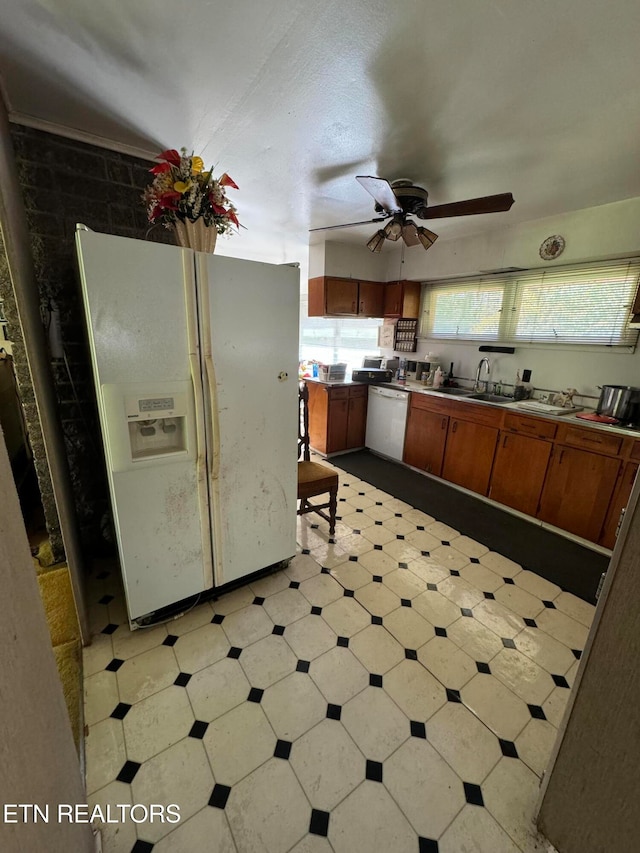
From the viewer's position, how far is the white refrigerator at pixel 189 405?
1.48 m

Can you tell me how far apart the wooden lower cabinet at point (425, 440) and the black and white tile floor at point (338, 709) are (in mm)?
1451

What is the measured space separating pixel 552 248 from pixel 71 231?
3560mm

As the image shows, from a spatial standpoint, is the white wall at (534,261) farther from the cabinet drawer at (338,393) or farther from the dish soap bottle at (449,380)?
the cabinet drawer at (338,393)

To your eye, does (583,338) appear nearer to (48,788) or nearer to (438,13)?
(438,13)

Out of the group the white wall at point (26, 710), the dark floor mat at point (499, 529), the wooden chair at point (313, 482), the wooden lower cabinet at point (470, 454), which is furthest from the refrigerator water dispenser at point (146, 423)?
the wooden lower cabinet at point (470, 454)

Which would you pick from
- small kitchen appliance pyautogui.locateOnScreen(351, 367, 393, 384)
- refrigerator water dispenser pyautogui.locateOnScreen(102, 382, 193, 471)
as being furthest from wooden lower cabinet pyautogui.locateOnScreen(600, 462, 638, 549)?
refrigerator water dispenser pyautogui.locateOnScreen(102, 382, 193, 471)

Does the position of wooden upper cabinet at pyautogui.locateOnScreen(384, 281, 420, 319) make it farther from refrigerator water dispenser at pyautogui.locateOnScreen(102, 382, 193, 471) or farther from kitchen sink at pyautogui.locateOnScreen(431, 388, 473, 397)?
refrigerator water dispenser at pyautogui.locateOnScreen(102, 382, 193, 471)

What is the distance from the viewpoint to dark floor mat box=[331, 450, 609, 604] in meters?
2.42

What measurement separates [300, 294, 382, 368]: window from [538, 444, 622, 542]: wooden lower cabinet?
290cm

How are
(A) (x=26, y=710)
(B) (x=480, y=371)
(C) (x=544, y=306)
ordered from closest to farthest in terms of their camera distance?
(A) (x=26, y=710), (C) (x=544, y=306), (B) (x=480, y=371)

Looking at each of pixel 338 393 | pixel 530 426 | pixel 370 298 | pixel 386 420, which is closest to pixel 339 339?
pixel 370 298

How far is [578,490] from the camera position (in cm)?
267

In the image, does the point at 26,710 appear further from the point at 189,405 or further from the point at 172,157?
the point at 172,157

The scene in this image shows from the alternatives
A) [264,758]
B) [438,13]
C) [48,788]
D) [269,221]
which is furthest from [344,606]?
[269,221]
